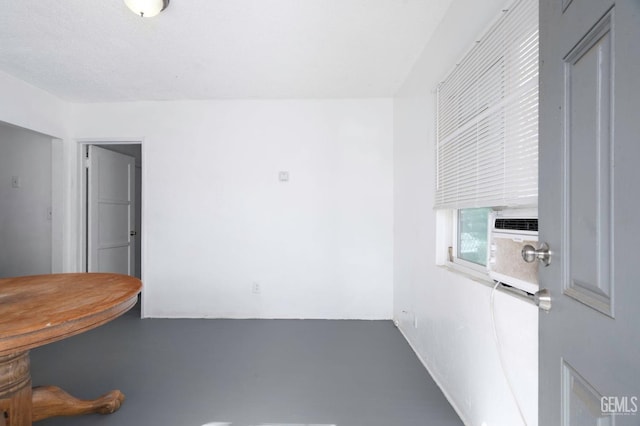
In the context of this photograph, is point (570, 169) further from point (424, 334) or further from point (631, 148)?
point (424, 334)

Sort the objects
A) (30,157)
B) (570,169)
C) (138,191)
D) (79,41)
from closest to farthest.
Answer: (570,169), (79,41), (30,157), (138,191)

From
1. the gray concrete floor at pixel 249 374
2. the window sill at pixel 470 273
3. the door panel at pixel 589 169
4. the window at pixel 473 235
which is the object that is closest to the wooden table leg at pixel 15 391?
the gray concrete floor at pixel 249 374

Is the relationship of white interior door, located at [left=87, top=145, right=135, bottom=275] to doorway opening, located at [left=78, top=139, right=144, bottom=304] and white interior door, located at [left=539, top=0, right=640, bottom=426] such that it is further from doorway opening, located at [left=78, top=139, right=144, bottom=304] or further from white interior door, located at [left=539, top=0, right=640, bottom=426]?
white interior door, located at [left=539, top=0, right=640, bottom=426]

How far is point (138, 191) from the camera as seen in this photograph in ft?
15.8

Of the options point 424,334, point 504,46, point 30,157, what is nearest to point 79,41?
point 30,157

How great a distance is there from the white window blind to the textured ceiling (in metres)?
0.68

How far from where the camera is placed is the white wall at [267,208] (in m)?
3.14

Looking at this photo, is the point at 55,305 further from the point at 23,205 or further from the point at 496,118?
the point at 23,205

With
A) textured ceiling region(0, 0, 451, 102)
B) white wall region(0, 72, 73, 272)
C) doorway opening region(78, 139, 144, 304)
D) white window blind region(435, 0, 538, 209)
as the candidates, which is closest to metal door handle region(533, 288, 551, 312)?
white window blind region(435, 0, 538, 209)

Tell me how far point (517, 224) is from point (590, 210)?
60cm

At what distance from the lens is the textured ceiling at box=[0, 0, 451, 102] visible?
5.90 ft

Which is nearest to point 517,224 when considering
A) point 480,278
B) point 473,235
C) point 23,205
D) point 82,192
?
point 480,278

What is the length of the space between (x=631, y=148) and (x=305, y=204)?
9.00 ft

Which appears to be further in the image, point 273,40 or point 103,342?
point 103,342
